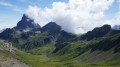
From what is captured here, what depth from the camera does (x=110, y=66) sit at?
176m

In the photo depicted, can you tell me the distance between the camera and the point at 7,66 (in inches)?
7717

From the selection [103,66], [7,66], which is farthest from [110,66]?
[7,66]

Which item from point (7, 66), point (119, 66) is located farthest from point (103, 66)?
point (7, 66)

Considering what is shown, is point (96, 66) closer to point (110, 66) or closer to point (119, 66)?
point (110, 66)

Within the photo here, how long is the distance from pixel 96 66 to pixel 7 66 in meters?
110

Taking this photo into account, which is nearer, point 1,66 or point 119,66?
point 119,66

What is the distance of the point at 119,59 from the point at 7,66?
13903cm

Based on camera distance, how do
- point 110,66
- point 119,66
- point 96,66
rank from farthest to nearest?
1. point 96,66
2. point 110,66
3. point 119,66

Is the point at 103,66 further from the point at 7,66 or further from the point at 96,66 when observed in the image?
the point at 7,66

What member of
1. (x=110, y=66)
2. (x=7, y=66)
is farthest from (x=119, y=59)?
(x=7, y=66)

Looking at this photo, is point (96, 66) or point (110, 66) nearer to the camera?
point (110, 66)

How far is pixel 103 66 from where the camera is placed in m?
184

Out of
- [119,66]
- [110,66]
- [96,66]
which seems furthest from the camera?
[96,66]

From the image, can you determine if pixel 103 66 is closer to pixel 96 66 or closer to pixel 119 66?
pixel 96 66
